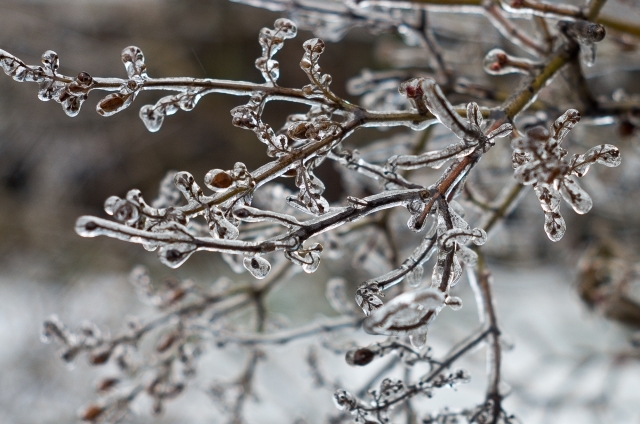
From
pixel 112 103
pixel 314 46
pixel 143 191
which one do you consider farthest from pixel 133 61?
pixel 143 191

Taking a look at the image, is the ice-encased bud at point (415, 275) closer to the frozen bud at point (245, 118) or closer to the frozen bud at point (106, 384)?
the frozen bud at point (245, 118)

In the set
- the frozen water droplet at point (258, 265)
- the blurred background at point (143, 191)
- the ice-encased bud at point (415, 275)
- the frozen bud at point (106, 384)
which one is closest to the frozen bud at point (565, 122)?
the ice-encased bud at point (415, 275)

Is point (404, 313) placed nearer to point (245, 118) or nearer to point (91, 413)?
point (245, 118)

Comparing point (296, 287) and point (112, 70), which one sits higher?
point (112, 70)

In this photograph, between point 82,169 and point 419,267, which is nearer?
point 419,267

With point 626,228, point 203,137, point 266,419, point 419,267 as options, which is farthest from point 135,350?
point 203,137

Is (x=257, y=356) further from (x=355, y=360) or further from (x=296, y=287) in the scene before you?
(x=296, y=287)
